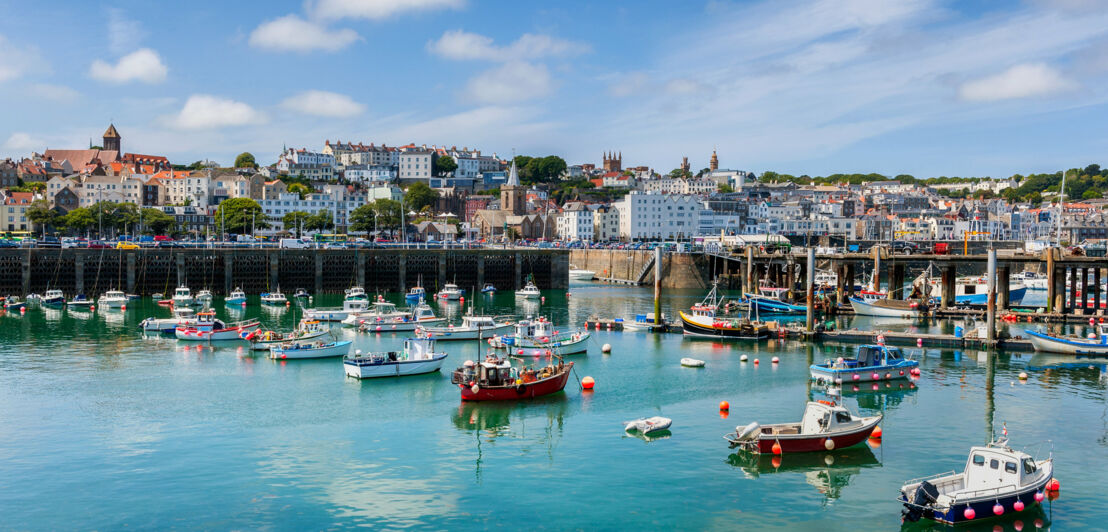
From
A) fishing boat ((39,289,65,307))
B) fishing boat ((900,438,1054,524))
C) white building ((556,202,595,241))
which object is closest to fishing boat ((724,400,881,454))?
fishing boat ((900,438,1054,524))

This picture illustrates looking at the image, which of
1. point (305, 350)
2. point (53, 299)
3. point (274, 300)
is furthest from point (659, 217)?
point (305, 350)

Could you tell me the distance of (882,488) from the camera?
26766mm

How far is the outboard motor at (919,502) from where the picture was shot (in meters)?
23.3

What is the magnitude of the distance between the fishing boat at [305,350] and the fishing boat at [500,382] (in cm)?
1423

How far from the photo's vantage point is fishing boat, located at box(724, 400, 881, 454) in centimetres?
2980

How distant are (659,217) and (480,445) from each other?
6039 inches

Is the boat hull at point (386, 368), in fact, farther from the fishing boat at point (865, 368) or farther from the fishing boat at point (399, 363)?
the fishing boat at point (865, 368)

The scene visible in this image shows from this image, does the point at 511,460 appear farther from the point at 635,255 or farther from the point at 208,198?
the point at 208,198

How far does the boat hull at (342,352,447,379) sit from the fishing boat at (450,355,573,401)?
6.01m

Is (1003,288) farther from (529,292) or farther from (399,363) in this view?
(399,363)

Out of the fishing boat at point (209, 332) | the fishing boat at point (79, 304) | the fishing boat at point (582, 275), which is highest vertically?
the fishing boat at point (582, 275)

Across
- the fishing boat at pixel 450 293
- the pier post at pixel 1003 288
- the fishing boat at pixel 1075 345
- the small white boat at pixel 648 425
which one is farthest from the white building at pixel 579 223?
the small white boat at pixel 648 425

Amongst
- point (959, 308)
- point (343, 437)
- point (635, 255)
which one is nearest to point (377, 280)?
point (635, 255)

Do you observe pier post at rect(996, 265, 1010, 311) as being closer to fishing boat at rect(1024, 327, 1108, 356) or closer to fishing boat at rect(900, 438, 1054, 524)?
fishing boat at rect(1024, 327, 1108, 356)
